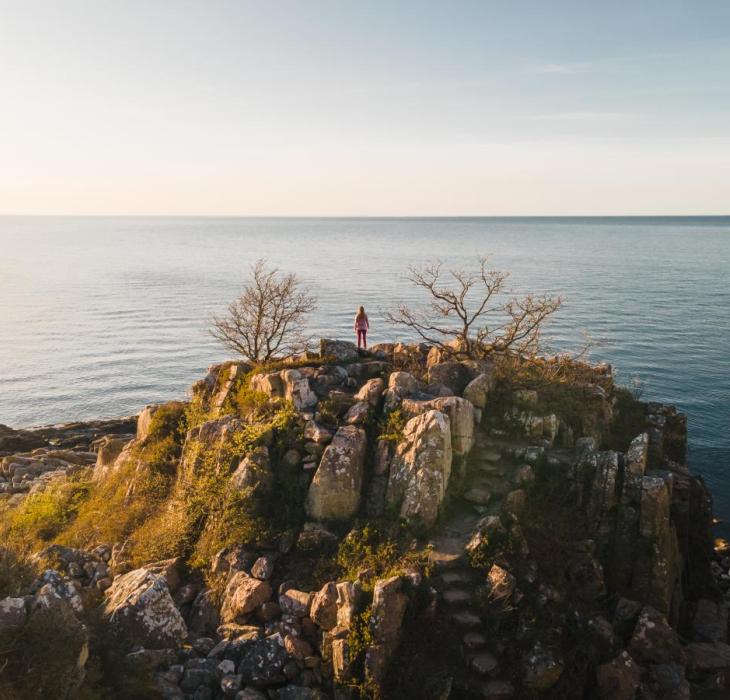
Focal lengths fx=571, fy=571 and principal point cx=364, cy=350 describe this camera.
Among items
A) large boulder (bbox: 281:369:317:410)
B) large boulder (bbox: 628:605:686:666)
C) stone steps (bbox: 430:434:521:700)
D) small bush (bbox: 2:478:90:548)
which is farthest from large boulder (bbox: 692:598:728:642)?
small bush (bbox: 2:478:90:548)

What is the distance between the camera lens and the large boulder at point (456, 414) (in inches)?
878

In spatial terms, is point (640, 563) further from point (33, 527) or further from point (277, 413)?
point (33, 527)

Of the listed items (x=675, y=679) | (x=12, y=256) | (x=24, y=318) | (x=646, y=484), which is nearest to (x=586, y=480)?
(x=646, y=484)

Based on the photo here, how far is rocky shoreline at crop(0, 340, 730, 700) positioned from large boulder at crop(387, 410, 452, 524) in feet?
0.27

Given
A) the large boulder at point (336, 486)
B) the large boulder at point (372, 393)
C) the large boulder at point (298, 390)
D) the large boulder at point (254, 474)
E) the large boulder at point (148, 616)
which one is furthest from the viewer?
the large boulder at point (298, 390)

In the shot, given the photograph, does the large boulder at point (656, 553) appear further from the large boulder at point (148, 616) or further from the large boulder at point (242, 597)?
the large boulder at point (148, 616)

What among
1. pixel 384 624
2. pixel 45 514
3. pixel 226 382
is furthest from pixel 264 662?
pixel 45 514

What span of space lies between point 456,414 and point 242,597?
1014 centimetres

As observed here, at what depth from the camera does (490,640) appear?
16.4 m

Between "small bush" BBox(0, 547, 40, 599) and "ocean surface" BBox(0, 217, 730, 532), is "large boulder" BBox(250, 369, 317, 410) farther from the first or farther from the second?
"ocean surface" BBox(0, 217, 730, 532)

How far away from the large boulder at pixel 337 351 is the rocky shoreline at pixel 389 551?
1.84ft

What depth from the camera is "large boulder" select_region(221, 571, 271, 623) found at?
18031 mm

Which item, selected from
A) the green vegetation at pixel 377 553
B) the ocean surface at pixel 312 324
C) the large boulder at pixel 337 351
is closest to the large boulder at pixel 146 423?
the large boulder at pixel 337 351

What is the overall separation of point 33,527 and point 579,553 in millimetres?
24366
